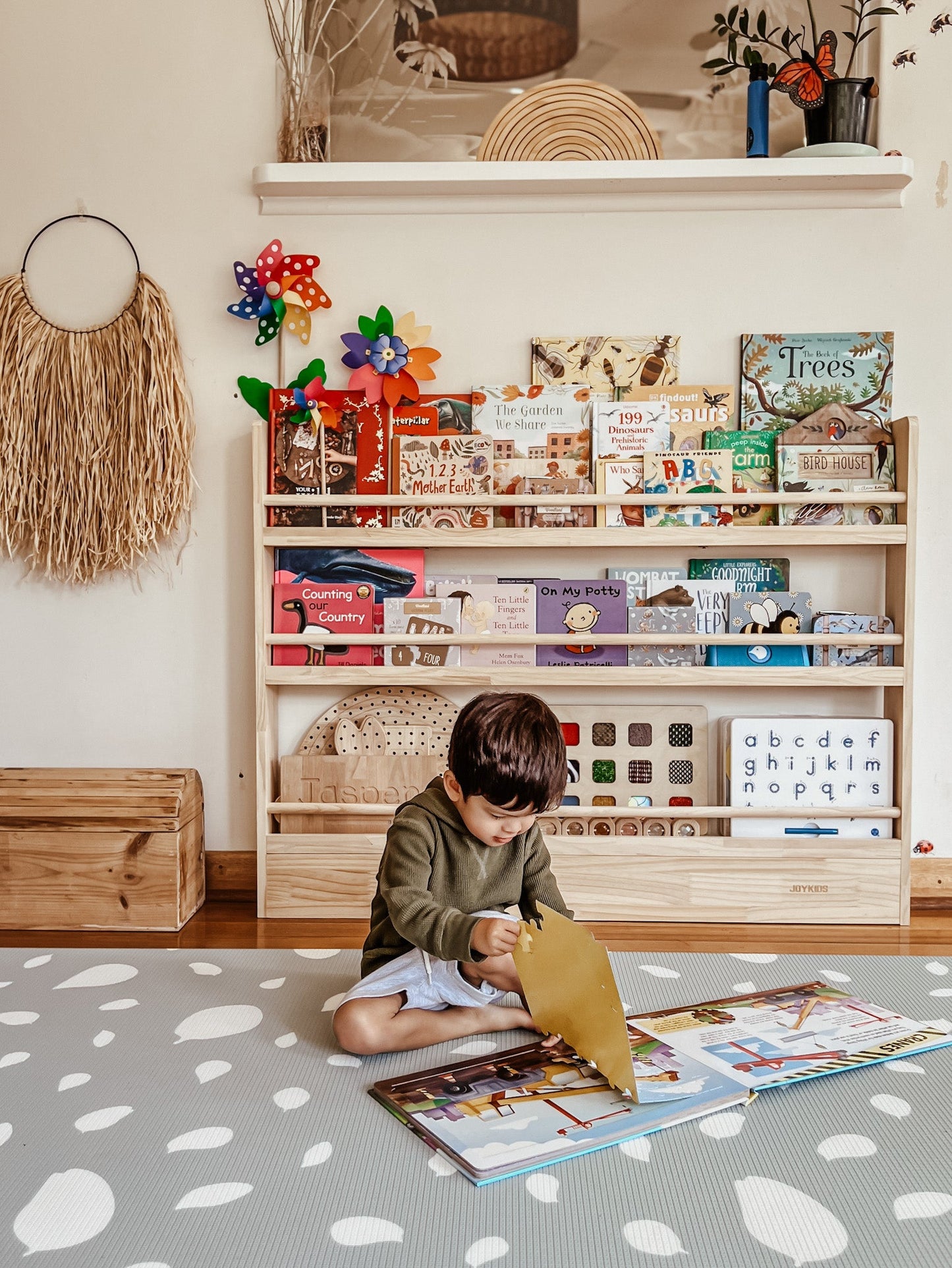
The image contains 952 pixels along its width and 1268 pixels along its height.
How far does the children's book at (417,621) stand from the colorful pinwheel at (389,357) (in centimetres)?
42

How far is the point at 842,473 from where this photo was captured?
2.15 metres

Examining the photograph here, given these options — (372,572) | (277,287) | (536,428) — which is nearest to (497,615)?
(372,572)

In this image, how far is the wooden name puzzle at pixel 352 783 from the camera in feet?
7.02

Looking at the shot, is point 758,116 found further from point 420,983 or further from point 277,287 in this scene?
point 420,983

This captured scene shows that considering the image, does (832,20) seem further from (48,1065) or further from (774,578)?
(48,1065)

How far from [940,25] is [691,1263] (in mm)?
2324

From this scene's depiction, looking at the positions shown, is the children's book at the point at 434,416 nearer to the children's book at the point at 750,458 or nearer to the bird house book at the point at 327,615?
the bird house book at the point at 327,615

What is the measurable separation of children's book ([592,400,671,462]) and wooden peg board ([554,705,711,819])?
0.54m

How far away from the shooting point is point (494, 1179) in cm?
100

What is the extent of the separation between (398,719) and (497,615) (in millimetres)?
305

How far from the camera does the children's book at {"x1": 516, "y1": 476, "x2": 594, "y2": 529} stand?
2.16 m

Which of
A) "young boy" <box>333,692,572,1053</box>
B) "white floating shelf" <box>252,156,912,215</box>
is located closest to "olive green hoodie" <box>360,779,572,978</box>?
"young boy" <box>333,692,572,1053</box>

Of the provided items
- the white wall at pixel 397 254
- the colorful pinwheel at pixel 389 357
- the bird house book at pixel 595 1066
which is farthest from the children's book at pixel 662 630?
the bird house book at pixel 595 1066

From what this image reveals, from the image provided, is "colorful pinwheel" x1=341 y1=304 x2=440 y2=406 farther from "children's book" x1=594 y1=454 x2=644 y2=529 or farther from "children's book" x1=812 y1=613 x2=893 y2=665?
"children's book" x1=812 y1=613 x2=893 y2=665
